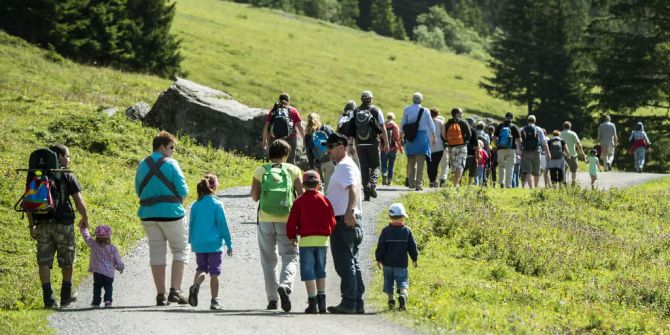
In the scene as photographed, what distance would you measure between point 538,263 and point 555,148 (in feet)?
34.0

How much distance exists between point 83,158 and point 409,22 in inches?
4793

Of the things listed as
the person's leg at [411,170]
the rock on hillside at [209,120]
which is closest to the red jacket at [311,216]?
the person's leg at [411,170]

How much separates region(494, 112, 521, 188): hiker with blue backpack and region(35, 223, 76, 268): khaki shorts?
16.0 m

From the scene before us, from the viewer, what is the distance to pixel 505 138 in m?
28.2

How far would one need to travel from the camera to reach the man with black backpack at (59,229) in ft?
44.7

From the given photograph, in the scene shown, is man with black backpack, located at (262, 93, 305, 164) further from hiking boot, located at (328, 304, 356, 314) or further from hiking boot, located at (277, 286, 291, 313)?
hiking boot, located at (277, 286, 291, 313)

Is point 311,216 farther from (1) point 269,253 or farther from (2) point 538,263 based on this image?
(2) point 538,263

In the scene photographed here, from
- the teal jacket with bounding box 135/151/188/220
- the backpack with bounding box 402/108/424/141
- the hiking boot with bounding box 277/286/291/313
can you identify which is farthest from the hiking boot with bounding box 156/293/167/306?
the backpack with bounding box 402/108/424/141

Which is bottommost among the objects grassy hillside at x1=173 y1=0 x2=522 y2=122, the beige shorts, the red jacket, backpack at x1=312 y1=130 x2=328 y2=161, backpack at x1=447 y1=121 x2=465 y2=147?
the beige shorts

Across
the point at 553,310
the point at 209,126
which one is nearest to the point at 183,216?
the point at 553,310

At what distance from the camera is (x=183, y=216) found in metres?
13.5

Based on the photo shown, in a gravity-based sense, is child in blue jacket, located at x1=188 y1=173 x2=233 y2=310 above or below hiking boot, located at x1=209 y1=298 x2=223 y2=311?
above

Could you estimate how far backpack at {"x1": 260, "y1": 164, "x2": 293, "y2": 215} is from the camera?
43.3ft

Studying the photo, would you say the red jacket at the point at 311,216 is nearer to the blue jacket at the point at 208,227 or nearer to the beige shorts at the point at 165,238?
the blue jacket at the point at 208,227
